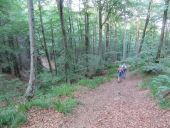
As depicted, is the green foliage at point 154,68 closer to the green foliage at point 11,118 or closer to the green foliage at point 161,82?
the green foliage at point 161,82

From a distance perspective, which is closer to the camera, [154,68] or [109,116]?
[109,116]

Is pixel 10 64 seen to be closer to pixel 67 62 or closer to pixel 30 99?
pixel 67 62

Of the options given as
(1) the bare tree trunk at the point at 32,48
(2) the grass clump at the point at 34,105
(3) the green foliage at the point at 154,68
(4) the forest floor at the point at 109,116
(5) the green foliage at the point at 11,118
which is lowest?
(3) the green foliage at the point at 154,68

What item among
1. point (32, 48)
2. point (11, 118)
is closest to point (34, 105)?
point (11, 118)

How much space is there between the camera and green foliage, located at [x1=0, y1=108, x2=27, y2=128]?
24.6 ft

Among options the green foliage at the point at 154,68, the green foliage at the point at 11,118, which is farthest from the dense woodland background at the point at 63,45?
the green foliage at the point at 11,118

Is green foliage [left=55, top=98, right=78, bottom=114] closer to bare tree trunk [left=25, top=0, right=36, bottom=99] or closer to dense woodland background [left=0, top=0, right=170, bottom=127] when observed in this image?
bare tree trunk [left=25, top=0, right=36, bottom=99]

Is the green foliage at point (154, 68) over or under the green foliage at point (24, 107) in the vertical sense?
under

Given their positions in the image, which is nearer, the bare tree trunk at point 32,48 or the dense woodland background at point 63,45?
the bare tree trunk at point 32,48

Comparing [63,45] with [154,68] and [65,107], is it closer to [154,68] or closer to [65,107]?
[154,68]

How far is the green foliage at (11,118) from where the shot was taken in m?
7.51

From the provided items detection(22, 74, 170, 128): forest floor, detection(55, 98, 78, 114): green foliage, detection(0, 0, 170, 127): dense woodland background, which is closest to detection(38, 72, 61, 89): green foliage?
detection(0, 0, 170, 127): dense woodland background

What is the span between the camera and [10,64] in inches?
822

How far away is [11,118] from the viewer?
25.3 feet
